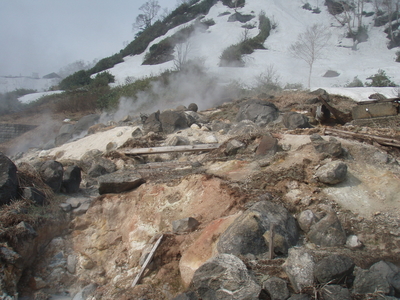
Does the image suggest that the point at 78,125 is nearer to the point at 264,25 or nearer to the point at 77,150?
the point at 77,150

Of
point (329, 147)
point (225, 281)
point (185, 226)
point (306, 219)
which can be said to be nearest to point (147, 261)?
point (185, 226)

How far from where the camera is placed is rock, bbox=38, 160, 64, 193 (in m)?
5.59

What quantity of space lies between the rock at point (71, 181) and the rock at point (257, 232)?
3155 mm

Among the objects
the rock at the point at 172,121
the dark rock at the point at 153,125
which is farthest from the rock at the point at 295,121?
the dark rock at the point at 153,125

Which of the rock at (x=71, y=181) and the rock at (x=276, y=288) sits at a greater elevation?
the rock at (x=276, y=288)

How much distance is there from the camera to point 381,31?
30500 millimetres

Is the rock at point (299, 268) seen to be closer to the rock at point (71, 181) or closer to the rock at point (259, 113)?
the rock at point (71, 181)

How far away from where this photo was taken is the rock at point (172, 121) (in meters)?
9.26

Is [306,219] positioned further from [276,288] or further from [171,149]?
[171,149]

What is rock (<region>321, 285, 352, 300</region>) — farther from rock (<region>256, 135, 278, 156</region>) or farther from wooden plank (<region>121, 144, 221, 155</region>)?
wooden plank (<region>121, 144, 221, 155</region>)

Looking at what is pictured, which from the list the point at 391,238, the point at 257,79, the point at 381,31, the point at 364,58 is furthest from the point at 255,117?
the point at 381,31

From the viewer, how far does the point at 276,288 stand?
298 centimetres

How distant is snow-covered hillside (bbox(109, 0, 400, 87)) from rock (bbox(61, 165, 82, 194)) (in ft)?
45.1

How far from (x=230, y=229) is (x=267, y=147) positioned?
2.60m
